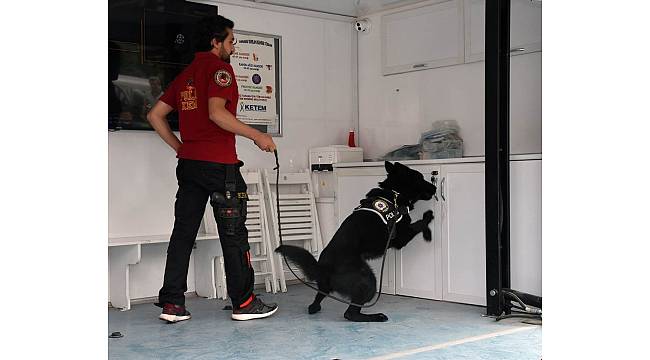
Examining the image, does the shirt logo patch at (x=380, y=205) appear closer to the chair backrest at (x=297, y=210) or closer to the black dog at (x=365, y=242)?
the black dog at (x=365, y=242)

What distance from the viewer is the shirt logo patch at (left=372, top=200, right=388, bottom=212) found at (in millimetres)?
4922

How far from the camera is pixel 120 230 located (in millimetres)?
5473

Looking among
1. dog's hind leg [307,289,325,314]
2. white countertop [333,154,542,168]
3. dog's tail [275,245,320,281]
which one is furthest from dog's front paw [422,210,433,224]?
dog's tail [275,245,320,281]

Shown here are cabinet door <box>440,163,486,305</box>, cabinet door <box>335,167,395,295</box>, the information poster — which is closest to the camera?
cabinet door <box>440,163,486,305</box>

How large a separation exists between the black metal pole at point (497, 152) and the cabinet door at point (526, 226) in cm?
10

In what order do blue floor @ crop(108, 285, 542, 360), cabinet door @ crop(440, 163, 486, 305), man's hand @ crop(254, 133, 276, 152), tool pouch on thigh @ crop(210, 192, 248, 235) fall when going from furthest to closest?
cabinet door @ crop(440, 163, 486, 305) → tool pouch on thigh @ crop(210, 192, 248, 235) → man's hand @ crop(254, 133, 276, 152) → blue floor @ crop(108, 285, 542, 360)

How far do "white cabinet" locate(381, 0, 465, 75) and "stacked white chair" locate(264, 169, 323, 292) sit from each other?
116 centimetres

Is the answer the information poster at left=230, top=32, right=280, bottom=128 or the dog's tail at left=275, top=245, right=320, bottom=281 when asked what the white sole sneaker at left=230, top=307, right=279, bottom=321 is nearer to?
the dog's tail at left=275, top=245, right=320, bottom=281

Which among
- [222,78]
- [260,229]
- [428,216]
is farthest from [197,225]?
[428,216]

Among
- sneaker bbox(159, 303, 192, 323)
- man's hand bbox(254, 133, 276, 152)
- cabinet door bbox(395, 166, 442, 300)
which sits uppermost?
man's hand bbox(254, 133, 276, 152)
